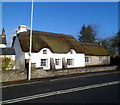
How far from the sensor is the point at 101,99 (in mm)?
6766

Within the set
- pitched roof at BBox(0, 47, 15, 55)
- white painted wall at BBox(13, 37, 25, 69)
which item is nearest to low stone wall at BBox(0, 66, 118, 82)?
white painted wall at BBox(13, 37, 25, 69)

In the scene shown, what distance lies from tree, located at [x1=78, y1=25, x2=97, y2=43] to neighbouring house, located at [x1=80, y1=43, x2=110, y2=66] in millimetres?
23496

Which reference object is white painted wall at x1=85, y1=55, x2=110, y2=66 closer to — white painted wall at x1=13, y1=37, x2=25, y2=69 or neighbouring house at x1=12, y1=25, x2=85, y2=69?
neighbouring house at x1=12, y1=25, x2=85, y2=69

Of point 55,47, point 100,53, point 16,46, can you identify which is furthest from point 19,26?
point 100,53

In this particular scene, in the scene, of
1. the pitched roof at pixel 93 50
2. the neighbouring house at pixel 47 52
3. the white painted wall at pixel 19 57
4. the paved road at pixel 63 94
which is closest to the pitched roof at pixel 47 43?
the neighbouring house at pixel 47 52

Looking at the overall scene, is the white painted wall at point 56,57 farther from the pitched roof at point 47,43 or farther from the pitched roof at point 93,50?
the pitched roof at point 93,50

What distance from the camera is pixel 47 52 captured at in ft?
77.2

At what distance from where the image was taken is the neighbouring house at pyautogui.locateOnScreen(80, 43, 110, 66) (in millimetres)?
32062

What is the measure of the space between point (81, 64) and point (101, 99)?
68.6 feet

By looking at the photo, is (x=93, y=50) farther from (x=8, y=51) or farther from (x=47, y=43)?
(x=8, y=51)

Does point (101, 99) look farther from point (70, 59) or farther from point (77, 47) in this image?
point (77, 47)

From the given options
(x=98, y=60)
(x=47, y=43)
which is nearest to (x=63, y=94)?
(x=47, y=43)

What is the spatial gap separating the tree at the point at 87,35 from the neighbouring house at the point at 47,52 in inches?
1328

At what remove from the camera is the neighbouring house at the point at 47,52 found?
73.6 ft
